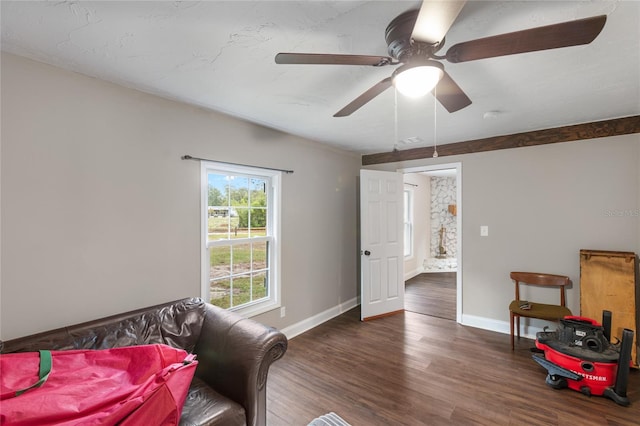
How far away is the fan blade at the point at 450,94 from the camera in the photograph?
4.78 ft

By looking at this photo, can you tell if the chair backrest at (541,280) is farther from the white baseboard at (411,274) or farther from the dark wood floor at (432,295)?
the white baseboard at (411,274)

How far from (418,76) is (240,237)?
224 cm

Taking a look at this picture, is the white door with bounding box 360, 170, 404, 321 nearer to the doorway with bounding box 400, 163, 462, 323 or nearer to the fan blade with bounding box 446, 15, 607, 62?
the doorway with bounding box 400, 163, 462, 323

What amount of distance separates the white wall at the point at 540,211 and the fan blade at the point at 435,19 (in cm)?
288

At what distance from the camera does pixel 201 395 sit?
5.22 feet

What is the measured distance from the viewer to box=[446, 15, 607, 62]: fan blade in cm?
100

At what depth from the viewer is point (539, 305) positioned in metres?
3.02

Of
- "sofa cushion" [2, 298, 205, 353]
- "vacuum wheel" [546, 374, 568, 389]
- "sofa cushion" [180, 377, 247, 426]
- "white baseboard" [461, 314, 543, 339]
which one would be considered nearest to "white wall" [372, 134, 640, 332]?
"white baseboard" [461, 314, 543, 339]

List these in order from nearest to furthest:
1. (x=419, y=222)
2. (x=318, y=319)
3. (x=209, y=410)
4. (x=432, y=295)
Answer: (x=209, y=410) < (x=318, y=319) < (x=432, y=295) < (x=419, y=222)

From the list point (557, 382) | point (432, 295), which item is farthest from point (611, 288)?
point (432, 295)

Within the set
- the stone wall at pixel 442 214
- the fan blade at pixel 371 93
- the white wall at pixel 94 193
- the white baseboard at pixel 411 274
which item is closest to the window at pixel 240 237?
the white wall at pixel 94 193

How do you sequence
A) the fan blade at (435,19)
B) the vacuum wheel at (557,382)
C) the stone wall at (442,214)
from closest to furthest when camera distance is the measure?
the fan blade at (435,19)
the vacuum wheel at (557,382)
the stone wall at (442,214)

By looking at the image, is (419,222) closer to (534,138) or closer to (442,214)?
(442,214)

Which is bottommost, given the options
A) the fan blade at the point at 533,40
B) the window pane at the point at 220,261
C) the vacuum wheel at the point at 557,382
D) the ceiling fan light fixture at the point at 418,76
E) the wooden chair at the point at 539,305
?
the vacuum wheel at the point at 557,382
